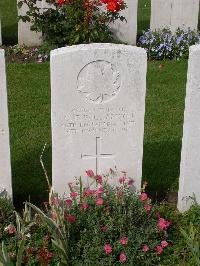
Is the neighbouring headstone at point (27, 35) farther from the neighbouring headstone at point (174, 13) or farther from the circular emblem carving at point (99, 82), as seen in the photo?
the circular emblem carving at point (99, 82)

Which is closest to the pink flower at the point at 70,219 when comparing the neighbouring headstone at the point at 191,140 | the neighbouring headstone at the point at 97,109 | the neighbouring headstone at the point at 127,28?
the neighbouring headstone at the point at 97,109

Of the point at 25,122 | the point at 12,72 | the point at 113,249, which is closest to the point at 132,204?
the point at 113,249

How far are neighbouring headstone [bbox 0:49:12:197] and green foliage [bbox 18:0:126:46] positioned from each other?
153 inches

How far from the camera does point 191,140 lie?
16.3 feet

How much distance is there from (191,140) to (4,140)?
1.59 meters

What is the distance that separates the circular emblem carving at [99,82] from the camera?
4.68 metres

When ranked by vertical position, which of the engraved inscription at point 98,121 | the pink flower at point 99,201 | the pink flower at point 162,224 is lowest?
the pink flower at point 162,224

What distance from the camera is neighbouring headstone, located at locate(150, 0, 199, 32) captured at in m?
9.86

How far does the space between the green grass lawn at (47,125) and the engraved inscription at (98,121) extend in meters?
1.00

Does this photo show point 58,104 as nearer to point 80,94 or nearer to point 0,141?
point 80,94

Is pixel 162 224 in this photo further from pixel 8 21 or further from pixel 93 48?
pixel 8 21

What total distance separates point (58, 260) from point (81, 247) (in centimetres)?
23

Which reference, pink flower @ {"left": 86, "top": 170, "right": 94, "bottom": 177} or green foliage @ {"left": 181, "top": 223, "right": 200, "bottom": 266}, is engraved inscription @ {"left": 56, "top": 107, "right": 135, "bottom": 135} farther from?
green foliage @ {"left": 181, "top": 223, "right": 200, "bottom": 266}

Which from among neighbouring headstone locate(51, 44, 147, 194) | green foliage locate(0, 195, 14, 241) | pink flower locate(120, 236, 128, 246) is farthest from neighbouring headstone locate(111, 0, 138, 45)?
pink flower locate(120, 236, 128, 246)
